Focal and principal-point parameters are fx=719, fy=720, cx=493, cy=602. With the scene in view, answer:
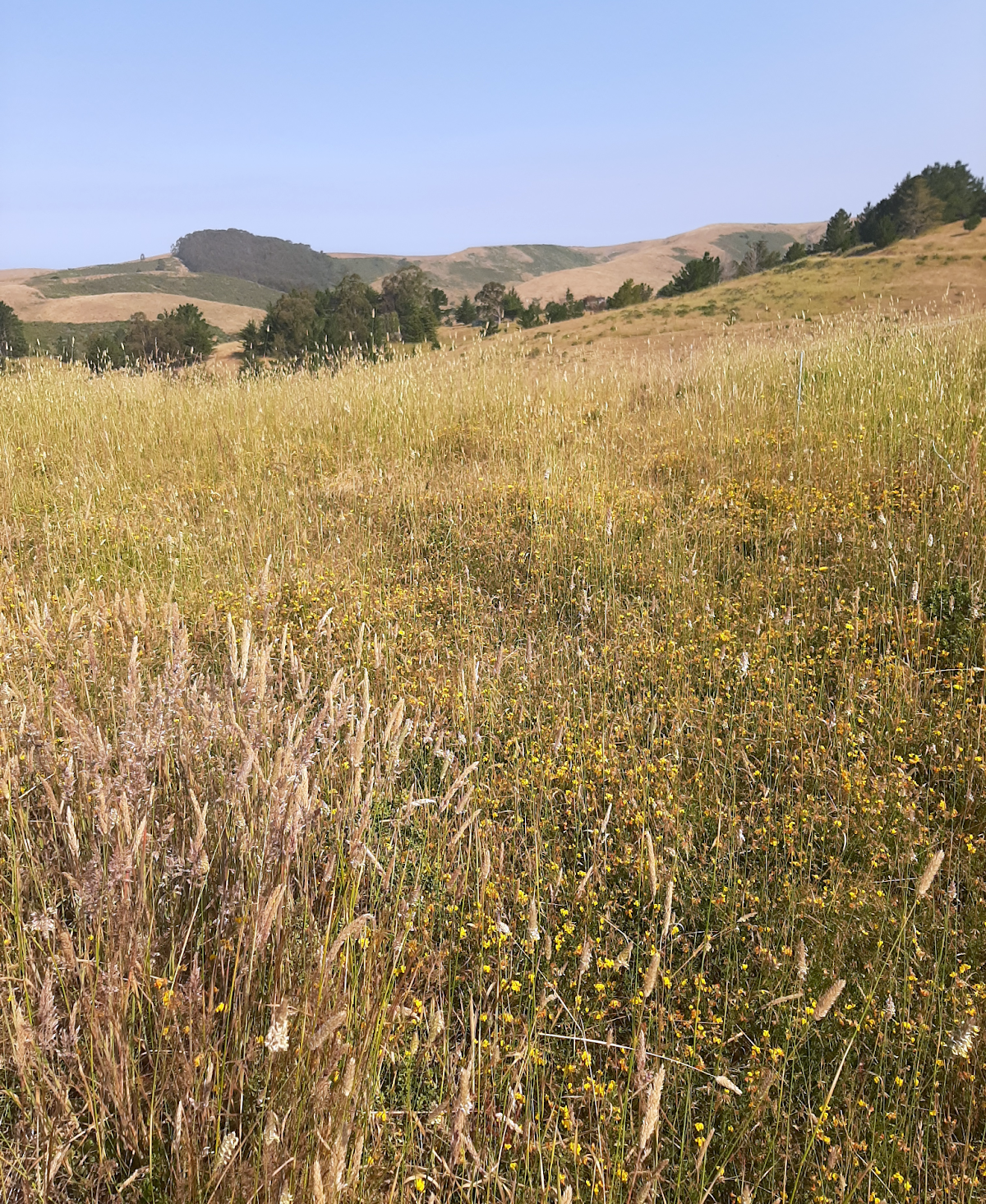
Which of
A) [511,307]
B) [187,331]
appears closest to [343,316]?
[187,331]

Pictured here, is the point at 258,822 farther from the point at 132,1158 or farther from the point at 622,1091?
the point at 622,1091

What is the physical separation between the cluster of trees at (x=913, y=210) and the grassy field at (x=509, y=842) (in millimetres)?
42571

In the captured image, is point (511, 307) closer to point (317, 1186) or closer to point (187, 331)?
point (187, 331)

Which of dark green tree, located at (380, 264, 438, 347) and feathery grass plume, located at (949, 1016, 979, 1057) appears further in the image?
dark green tree, located at (380, 264, 438, 347)

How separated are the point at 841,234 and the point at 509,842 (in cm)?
4942

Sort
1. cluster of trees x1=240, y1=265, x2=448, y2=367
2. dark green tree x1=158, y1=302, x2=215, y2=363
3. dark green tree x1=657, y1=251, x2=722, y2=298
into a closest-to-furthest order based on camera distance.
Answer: cluster of trees x1=240, y1=265, x2=448, y2=367, dark green tree x1=158, y1=302, x2=215, y2=363, dark green tree x1=657, y1=251, x2=722, y2=298

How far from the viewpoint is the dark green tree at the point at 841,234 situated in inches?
1568

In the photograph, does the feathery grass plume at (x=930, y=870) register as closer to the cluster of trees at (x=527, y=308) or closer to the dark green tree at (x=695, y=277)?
the cluster of trees at (x=527, y=308)

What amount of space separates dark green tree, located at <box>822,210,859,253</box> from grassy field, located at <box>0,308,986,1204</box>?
43270 millimetres

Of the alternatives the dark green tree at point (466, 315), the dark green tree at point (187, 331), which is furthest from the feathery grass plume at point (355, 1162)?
the dark green tree at point (466, 315)

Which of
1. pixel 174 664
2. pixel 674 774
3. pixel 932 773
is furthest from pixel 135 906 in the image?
pixel 932 773

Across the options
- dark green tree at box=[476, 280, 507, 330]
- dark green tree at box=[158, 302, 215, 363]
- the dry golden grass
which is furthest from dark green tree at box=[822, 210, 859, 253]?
dark green tree at box=[158, 302, 215, 363]

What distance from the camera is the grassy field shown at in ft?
3.98

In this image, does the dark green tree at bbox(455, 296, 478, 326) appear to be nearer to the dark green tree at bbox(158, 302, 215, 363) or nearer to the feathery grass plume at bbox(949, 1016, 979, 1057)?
the dark green tree at bbox(158, 302, 215, 363)
